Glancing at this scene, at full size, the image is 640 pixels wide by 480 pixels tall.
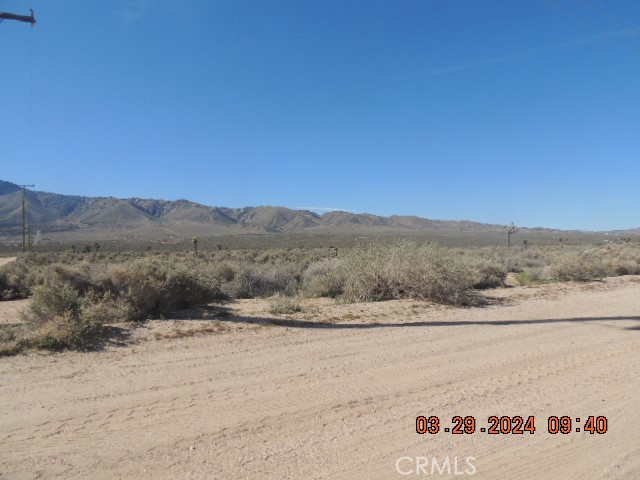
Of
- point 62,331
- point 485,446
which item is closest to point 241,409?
point 485,446

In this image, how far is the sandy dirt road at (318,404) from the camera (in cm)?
430

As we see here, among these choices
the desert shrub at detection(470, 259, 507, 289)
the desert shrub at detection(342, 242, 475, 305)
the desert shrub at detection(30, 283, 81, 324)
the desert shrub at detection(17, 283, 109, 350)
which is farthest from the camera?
the desert shrub at detection(470, 259, 507, 289)

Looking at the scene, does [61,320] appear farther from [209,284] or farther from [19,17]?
[19,17]

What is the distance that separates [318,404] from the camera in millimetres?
5613

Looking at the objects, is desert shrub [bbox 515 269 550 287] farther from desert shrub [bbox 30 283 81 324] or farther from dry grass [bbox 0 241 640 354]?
desert shrub [bbox 30 283 81 324]

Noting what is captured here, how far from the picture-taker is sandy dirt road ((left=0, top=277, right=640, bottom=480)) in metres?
4.30

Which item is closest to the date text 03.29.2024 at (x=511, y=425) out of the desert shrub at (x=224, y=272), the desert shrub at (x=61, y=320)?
the desert shrub at (x=61, y=320)

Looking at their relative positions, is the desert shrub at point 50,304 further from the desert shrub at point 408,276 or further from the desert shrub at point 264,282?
the desert shrub at point 408,276

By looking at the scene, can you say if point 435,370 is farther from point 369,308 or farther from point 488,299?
point 488,299

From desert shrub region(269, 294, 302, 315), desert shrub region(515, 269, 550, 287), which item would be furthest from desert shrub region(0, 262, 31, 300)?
desert shrub region(515, 269, 550, 287)

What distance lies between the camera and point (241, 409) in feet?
17.8

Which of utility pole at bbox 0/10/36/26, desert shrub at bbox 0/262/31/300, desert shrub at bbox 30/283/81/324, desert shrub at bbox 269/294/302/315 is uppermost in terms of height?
utility pole at bbox 0/10/36/26

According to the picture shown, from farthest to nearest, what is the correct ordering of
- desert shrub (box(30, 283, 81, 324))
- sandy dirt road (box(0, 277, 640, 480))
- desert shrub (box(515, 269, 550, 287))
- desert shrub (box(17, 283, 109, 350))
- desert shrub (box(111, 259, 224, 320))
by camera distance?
1. desert shrub (box(515, 269, 550, 287))
2. desert shrub (box(111, 259, 224, 320))
3. desert shrub (box(30, 283, 81, 324))
4. desert shrub (box(17, 283, 109, 350))
5. sandy dirt road (box(0, 277, 640, 480))

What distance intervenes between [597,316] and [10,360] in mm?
13086
